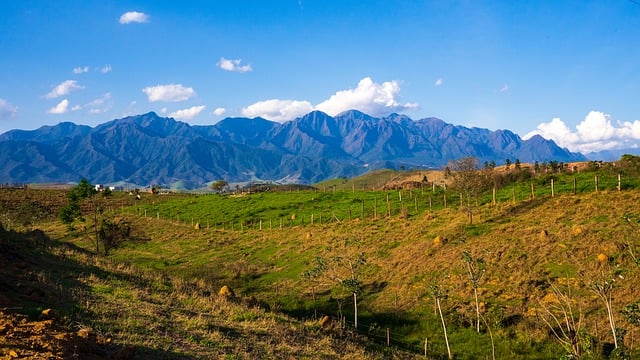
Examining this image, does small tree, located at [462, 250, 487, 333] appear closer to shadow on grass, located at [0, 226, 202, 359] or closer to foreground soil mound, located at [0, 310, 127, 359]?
shadow on grass, located at [0, 226, 202, 359]

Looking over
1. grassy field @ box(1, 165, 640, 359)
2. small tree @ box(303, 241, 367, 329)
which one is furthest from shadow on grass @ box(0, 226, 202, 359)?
small tree @ box(303, 241, 367, 329)

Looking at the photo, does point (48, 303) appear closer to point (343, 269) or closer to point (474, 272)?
point (474, 272)

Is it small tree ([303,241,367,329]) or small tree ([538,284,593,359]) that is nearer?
small tree ([538,284,593,359])

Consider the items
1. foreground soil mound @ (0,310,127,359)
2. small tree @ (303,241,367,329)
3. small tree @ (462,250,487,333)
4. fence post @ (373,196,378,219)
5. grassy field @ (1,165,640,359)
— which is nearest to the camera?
foreground soil mound @ (0,310,127,359)

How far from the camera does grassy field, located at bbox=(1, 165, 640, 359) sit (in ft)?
76.6

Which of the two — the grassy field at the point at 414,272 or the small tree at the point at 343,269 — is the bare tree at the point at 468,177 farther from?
the small tree at the point at 343,269

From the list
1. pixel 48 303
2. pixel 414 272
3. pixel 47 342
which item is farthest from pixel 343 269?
pixel 47 342

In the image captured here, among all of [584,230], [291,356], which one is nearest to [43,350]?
[291,356]

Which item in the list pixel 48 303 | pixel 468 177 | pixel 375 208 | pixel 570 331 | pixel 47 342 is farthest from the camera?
pixel 375 208

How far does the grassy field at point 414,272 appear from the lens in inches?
920

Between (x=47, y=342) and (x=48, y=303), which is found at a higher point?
(x=47, y=342)

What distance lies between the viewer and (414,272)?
137ft

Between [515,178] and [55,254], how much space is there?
2706 inches

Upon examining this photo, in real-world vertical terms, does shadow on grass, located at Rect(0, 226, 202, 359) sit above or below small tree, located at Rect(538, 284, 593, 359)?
above
